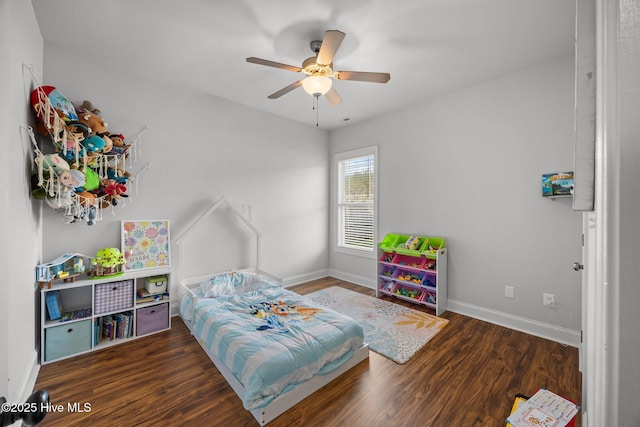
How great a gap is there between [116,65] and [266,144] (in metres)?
1.86

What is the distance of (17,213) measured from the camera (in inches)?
64.3

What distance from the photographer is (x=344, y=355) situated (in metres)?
2.10

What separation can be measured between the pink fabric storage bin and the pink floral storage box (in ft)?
0.48

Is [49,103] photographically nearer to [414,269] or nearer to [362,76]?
[362,76]

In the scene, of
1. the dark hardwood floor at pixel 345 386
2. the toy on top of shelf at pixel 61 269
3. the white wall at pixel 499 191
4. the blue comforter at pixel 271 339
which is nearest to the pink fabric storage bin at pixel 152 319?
the dark hardwood floor at pixel 345 386

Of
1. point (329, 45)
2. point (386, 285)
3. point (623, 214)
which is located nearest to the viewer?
point (623, 214)

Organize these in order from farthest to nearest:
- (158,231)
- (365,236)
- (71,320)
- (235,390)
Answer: (365,236) < (158,231) < (71,320) < (235,390)

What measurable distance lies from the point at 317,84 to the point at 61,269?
2.73m

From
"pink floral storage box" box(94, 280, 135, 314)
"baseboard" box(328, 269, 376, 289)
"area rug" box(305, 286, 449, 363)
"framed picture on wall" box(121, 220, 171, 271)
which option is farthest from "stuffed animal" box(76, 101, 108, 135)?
"baseboard" box(328, 269, 376, 289)

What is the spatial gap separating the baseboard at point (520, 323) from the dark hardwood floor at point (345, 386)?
0.37 feet

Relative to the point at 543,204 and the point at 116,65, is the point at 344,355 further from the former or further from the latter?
the point at 116,65

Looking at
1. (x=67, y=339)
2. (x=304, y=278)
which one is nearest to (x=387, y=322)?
(x=304, y=278)

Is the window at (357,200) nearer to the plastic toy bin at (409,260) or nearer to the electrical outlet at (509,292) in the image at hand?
the plastic toy bin at (409,260)

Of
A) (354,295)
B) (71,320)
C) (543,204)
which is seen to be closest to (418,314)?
(354,295)
